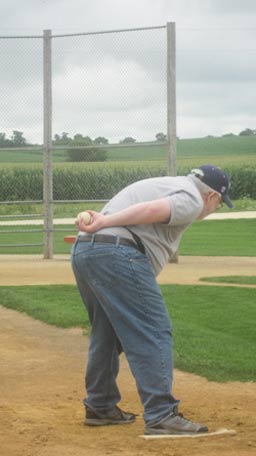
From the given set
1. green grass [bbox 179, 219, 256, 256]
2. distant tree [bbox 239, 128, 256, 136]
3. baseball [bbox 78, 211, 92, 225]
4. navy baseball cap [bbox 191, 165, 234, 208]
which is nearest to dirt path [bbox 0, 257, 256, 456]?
baseball [bbox 78, 211, 92, 225]

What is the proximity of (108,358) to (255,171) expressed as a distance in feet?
140

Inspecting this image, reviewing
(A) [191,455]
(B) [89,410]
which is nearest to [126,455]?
(A) [191,455]

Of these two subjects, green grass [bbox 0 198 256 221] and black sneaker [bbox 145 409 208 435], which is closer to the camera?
black sneaker [bbox 145 409 208 435]

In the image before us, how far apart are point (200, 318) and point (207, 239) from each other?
1376cm

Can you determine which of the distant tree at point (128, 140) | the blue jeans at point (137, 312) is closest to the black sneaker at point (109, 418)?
the blue jeans at point (137, 312)

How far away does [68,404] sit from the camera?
8.16m

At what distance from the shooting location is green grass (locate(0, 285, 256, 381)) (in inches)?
377

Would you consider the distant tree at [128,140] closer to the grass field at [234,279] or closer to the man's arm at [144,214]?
the grass field at [234,279]

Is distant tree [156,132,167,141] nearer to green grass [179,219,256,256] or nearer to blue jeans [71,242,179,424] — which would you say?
green grass [179,219,256,256]

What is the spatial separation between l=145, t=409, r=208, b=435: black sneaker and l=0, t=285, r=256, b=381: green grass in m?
2.00

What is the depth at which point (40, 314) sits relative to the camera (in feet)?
40.2

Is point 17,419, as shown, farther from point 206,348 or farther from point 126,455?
point 206,348

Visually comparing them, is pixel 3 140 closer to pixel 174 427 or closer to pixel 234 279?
pixel 234 279

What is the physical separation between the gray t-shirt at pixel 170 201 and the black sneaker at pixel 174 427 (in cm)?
87
